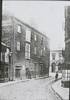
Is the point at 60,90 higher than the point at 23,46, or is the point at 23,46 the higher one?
the point at 23,46

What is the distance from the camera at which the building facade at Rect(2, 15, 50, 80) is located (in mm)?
976

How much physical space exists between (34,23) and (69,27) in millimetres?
183

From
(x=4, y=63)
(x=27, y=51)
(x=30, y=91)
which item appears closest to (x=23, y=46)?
(x=27, y=51)

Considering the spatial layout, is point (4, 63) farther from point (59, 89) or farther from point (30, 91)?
point (59, 89)

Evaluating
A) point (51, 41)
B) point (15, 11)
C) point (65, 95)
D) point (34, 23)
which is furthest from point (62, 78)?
point (15, 11)

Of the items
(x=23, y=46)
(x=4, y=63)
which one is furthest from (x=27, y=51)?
(x=4, y=63)

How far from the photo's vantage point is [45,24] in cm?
96

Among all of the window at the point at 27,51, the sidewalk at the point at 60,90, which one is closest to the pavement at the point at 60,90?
the sidewalk at the point at 60,90

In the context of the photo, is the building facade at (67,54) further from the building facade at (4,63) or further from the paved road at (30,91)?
the building facade at (4,63)

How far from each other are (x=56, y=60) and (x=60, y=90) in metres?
0.15

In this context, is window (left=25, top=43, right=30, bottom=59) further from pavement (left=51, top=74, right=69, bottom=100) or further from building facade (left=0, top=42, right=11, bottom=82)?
pavement (left=51, top=74, right=69, bottom=100)

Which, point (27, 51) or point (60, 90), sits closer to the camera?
point (60, 90)

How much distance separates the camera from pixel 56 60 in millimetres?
946

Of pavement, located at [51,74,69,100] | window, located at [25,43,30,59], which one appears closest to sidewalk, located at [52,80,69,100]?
pavement, located at [51,74,69,100]
